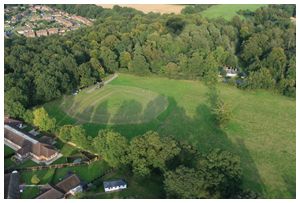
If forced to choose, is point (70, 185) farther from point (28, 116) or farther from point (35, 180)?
point (28, 116)

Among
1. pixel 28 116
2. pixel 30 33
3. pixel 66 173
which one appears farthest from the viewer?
pixel 30 33

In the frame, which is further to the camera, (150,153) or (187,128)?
(187,128)

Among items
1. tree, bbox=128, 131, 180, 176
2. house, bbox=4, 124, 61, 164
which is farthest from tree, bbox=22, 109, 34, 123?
tree, bbox=128, 131, 180, 176

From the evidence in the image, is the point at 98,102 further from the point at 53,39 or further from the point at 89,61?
the point at 53,39

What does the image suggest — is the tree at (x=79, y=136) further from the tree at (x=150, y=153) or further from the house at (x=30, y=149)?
the tree at (x=150, y=153)

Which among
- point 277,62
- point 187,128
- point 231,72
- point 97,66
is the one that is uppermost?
point 277,62

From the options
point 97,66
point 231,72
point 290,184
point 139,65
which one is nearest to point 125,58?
point 139,65
